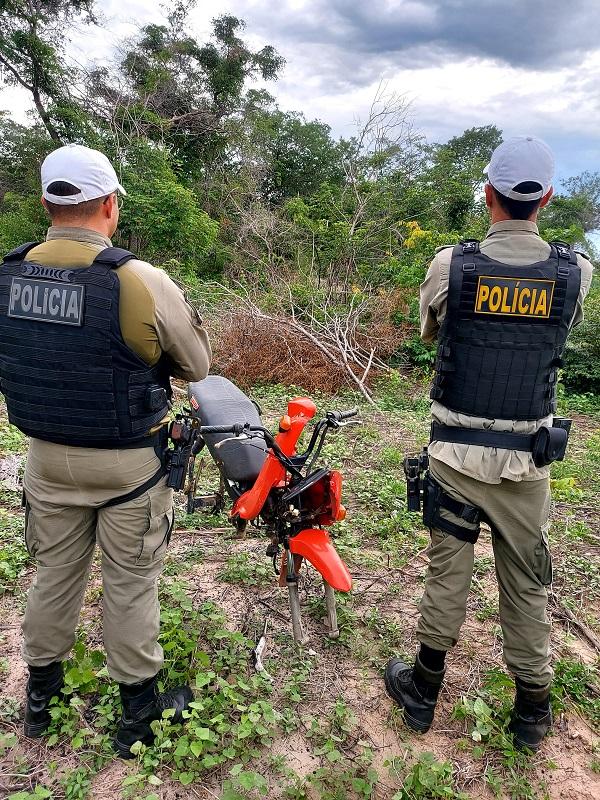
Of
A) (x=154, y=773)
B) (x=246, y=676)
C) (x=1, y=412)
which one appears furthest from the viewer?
(x=1, y=412)

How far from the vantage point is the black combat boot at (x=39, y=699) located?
203 cm

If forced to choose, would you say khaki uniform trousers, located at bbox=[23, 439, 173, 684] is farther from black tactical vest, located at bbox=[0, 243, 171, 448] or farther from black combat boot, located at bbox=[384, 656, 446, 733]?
black combat boot, located at bbox=[384, 656, 446, 733]

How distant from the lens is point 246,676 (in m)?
2.33

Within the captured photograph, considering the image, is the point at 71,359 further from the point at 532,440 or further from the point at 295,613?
the point at 532,440

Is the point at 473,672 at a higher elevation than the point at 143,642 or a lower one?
lower

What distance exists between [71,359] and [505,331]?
1.52m

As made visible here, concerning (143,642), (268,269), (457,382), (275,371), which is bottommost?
(143,642)

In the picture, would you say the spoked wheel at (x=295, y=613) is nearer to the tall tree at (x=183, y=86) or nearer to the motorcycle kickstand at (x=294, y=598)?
the motorcycle kickstand at (x=294, y=598)

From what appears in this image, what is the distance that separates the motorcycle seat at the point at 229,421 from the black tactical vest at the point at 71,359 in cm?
69

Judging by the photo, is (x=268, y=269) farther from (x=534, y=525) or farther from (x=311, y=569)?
(x=534, y=525)

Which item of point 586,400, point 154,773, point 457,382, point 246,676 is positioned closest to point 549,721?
point 246,676

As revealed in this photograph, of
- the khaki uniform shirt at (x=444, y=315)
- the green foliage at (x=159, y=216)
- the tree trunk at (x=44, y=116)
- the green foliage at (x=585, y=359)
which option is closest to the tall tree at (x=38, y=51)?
the tree trunk at (x=44, y=116)

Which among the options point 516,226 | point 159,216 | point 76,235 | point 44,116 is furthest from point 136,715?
point 44,116

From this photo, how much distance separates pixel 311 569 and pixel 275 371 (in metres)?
4.64
